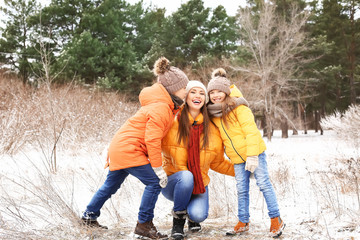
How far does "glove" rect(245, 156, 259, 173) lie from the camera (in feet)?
9.64

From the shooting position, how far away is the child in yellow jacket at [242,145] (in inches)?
117

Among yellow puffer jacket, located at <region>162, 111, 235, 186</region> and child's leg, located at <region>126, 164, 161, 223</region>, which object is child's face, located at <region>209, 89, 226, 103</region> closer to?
yellow puffer jacket, located at <region>162, 111, 235, 186</region>

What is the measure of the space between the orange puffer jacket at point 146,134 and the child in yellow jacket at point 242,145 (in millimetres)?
537

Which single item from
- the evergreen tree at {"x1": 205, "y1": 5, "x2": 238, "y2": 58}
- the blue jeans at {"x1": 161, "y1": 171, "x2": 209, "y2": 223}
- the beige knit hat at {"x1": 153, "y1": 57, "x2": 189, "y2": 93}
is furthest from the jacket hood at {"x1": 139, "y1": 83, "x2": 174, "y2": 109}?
the evergreen tree at {"x1": 205, "y1": 5, "x2": 238, "y2": 58}

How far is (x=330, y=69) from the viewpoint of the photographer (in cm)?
2227

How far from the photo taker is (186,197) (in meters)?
2.98

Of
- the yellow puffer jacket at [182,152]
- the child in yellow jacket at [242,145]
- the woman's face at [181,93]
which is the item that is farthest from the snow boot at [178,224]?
the woman's face at [181,93]

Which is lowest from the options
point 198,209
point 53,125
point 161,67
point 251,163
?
point 198,209

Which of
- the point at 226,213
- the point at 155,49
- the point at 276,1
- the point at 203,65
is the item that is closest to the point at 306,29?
the point at 276,1

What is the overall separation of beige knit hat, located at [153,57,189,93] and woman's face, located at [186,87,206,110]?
0.35 ft

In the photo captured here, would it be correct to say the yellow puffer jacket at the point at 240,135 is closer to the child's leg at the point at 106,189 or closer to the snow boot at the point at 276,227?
the snow boot at the point at 276,227

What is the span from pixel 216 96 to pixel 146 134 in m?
0.89

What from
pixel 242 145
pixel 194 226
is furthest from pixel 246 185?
pixel 194 226

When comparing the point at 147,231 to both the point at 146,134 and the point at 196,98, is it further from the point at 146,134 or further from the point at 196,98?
the point at 196,98
